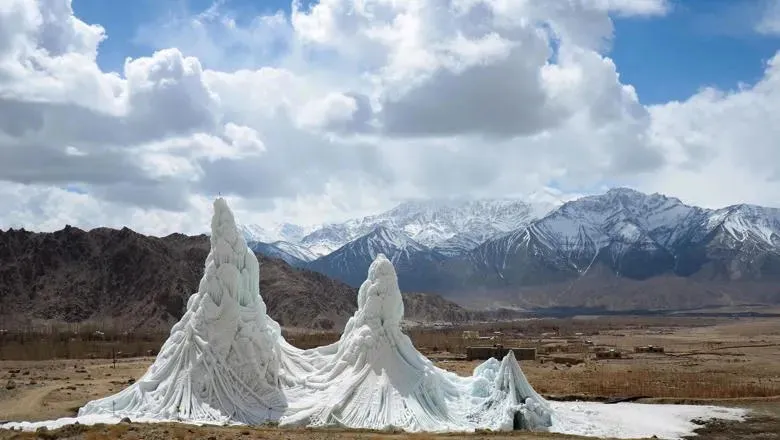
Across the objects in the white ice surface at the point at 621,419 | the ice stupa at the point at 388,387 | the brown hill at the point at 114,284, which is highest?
the brown hill at the point at 114,284

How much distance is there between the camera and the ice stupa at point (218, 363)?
30.4 meters

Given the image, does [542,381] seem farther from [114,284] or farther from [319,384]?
[114,284]

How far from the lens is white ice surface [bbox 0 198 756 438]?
98.1 ft

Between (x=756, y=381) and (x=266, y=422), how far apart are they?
28.8m

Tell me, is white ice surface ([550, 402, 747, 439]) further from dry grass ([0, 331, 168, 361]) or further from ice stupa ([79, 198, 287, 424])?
dry grass ([0, 331, 168, 361])

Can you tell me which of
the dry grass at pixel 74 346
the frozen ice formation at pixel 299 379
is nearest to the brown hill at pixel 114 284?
the dry grass at pixel 74 346

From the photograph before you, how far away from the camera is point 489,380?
33.9m

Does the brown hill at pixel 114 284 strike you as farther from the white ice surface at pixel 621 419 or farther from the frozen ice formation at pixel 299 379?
the white ice surface at pixel 621 419

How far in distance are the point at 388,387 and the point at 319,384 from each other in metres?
2.86

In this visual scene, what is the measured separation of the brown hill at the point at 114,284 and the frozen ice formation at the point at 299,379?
94.1 meters

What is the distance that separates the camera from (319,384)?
31.8 metres

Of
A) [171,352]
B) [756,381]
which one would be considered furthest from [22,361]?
[756,381]

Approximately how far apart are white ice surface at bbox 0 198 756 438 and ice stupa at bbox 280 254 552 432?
0.14 ft

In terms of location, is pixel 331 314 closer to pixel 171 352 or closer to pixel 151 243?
pixel 151 243
